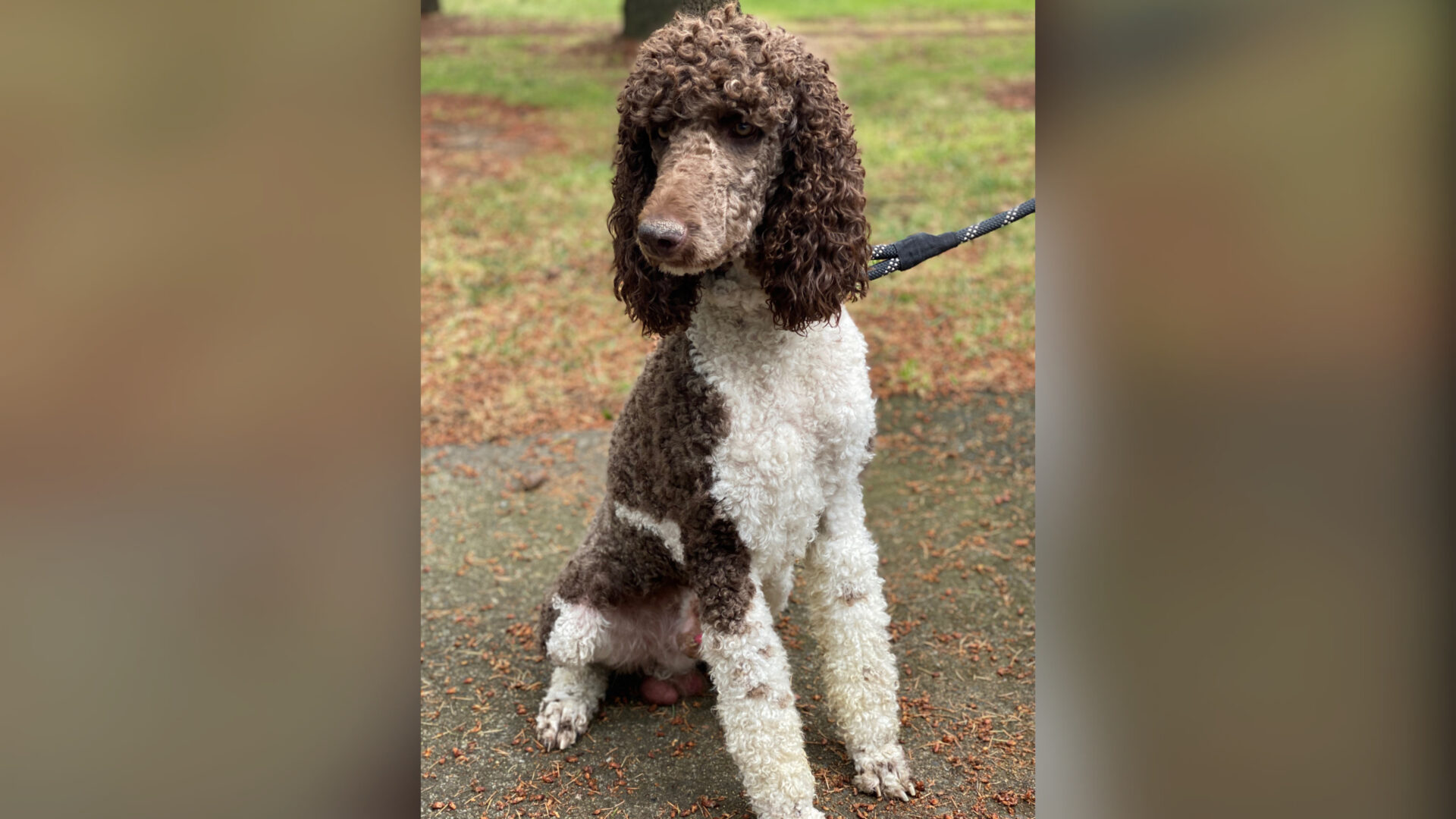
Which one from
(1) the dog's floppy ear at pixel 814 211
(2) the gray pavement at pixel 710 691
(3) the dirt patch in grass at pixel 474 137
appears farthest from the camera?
(3) the dirt patch in grass at pixel 474 137

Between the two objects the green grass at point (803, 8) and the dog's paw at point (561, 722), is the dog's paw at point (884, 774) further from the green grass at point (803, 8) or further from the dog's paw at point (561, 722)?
the green grass at point (803, 8)

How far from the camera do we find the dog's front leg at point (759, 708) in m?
2.11

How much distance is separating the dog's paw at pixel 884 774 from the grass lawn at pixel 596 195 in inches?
81.8

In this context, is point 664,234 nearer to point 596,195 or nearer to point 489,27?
point 596,195

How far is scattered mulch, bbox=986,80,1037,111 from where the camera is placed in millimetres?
7688

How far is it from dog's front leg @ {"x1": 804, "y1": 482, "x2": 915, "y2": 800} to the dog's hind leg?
69cm

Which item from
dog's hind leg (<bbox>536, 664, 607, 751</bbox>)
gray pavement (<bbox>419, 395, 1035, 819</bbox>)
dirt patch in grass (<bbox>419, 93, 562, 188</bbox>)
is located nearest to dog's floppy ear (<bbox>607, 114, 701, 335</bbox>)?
gray pavement (<bbox>419, 395, 1035, 819</bbox>)

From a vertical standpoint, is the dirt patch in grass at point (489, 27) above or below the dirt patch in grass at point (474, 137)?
above

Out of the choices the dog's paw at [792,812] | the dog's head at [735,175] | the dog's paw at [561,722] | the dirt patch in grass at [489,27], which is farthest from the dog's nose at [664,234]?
the dirt patch in grass at [489,27]

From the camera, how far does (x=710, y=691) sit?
9.18ft
